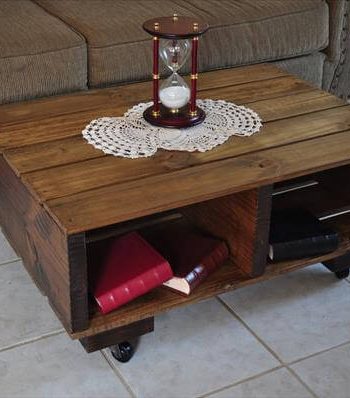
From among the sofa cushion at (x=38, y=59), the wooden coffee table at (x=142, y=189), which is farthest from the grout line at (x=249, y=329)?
the sofa cushion at (x=38, y=59)

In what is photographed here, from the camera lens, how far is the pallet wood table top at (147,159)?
4.37 ft

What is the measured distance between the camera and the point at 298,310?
169 centimetres

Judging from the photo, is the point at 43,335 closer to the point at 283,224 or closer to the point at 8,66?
the point at 283,224

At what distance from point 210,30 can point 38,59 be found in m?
0.53

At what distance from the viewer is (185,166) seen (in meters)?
1.45

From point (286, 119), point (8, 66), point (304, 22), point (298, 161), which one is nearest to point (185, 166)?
point (298, 161)

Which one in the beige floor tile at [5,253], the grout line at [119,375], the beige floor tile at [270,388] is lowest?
the beige floor tile at [5,253]

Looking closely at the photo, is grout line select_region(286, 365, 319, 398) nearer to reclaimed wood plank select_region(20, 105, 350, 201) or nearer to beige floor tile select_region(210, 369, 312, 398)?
beige floor tile select_region(210, 369, 312, 398)

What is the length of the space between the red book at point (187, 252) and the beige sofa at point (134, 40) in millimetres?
589

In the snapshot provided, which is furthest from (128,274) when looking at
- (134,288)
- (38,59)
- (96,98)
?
(38,59)

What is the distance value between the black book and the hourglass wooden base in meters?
0.28

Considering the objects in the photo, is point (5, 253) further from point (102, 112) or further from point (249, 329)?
point (249, 329)

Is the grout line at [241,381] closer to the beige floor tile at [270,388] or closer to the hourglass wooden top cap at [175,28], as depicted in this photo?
the beige floor tile at [270,388]

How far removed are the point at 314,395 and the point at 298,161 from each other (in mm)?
452
